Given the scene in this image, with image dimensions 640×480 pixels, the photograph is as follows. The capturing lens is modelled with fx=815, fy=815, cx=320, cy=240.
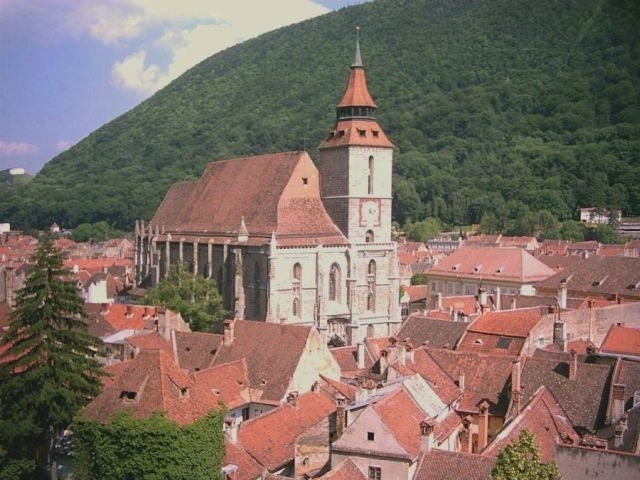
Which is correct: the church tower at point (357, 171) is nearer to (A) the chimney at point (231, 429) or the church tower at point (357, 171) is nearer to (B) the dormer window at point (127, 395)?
(A) the chimney at point (231, 429)

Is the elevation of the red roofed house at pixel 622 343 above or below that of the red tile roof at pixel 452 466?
above

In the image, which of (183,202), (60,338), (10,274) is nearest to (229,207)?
(183,202)

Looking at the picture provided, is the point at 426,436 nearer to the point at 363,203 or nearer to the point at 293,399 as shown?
the point at 293,399

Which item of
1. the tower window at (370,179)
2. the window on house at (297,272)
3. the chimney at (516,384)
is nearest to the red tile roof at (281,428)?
the chimney at (516,384)

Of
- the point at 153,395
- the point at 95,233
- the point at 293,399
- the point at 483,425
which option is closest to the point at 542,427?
the point at 483,425

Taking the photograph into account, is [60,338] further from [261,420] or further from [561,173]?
[561,173]

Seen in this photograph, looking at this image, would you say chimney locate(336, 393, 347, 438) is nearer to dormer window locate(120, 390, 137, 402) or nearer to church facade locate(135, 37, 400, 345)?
dormer window locate(120, 390, 137, 402)

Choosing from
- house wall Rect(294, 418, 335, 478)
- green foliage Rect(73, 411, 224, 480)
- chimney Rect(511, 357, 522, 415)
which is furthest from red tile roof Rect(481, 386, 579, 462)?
green foliage Rect(73, 411, 224, 480)
